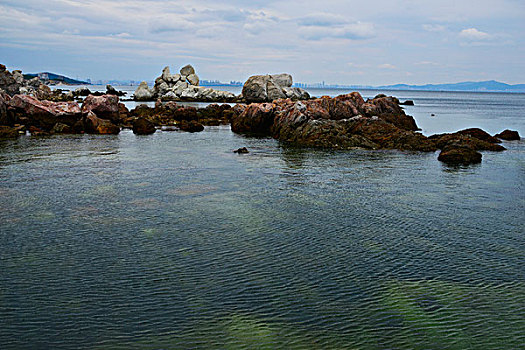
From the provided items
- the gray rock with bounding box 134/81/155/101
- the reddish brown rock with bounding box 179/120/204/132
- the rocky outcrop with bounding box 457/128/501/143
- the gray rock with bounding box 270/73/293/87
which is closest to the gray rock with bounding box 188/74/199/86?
the gray rock with bounding box 134/81/155/101

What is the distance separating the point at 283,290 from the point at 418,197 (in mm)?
10520

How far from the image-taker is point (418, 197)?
58.5ft

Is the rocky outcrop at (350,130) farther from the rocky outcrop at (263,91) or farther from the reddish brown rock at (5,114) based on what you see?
the rocky outcrop at (263,91)

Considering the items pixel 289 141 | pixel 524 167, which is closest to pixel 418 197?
pixel 524 167

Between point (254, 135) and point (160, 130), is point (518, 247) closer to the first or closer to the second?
point (254, 135)

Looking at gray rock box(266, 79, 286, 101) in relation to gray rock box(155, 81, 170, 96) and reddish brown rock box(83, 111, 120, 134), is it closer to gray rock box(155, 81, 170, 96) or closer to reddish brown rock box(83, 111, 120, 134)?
gray rock box(155, 81, 170, 96)

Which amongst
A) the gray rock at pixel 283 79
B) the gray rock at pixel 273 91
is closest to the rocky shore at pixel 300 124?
the gray rock at pixel 273 91

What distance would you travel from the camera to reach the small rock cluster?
129 m

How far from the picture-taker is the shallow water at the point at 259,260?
7.88 metres

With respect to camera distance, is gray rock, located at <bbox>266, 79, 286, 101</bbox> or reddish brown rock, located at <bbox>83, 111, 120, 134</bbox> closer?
reddish brown rock, located at <bbox>83, 111, 120, 134</bbox>

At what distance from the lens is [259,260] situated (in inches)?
440

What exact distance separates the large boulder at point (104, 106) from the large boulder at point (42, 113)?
3484mm

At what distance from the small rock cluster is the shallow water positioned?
361ft

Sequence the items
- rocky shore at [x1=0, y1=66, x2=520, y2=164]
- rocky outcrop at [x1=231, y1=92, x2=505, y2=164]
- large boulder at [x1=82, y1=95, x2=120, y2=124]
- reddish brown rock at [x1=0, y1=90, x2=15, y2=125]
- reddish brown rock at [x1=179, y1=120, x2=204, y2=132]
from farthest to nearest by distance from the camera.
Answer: reddish brown rock at [x1=179, y1=120, x2=204, y2=132]
large boulder at [x1=82, y1=95, x2=120, y2=124]
reddish brown rock at [x1=0, y1=90, x2=15, y2=125]
rocky shore at [x1=0, y1=66, x2=520, y2=164]
rocky outcrop at [x1=231, y1=92, x2=505, y2=164]
